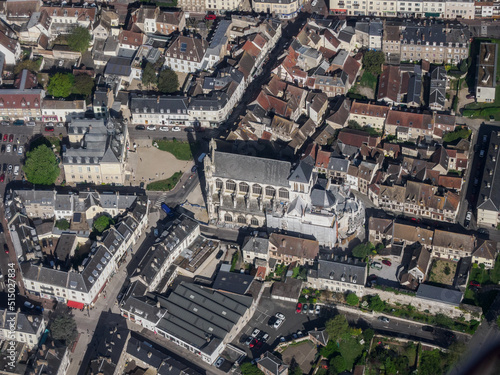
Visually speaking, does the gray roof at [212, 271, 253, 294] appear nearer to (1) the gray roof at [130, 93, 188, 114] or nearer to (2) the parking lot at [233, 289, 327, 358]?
(2) the parking lot at [233, 289, 327, 358]

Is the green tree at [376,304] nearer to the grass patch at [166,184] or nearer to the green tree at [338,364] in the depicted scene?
the green tree at [338,364]

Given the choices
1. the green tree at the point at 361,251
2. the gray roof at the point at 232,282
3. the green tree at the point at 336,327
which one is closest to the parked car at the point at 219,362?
the gray roof at the point at 232,282

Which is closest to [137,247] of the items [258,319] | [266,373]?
[258,319]

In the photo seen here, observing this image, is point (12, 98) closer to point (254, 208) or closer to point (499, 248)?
point (254, 208)

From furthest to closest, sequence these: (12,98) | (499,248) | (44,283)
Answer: (12,98) → (499,248) → (44,283)

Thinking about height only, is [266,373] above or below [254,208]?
below

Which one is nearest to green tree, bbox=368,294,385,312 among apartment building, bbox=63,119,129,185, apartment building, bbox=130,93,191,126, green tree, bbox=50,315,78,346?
green tree, bbox=50,315,78,346

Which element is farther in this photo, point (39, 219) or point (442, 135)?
point (442, 135)
